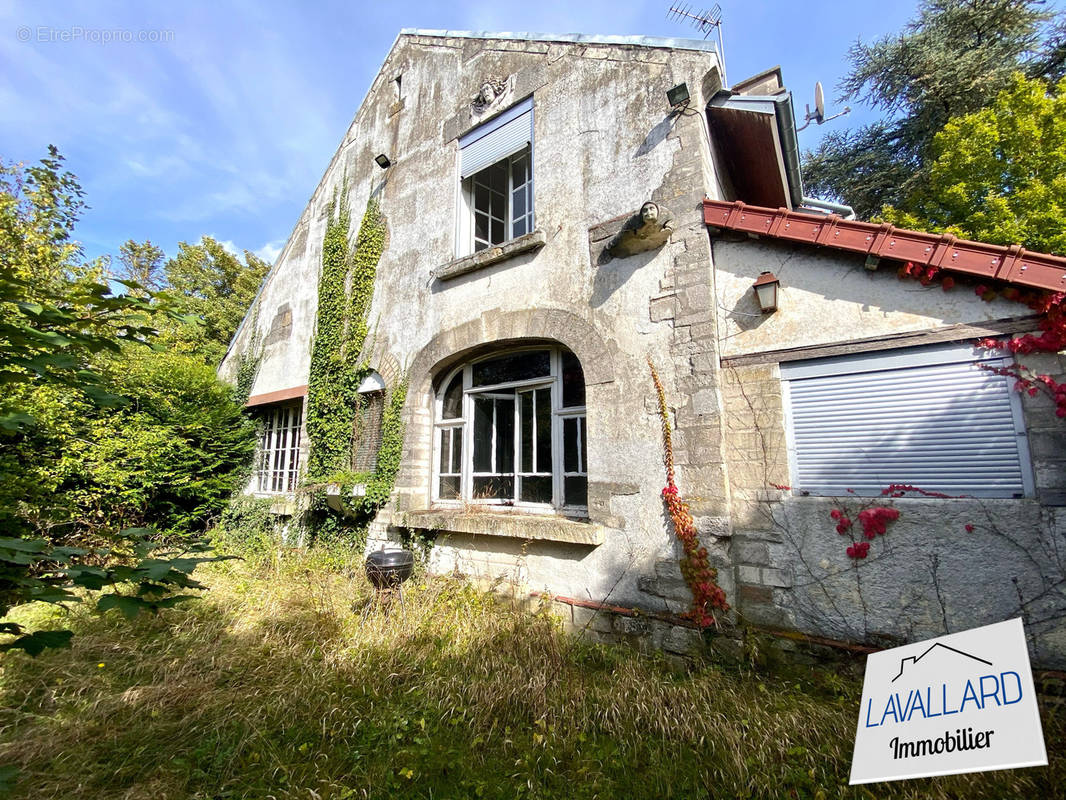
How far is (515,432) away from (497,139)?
152 inches

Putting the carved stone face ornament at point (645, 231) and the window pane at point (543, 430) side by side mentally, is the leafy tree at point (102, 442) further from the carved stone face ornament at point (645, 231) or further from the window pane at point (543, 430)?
the carved stone face ornament at point (645, 231)

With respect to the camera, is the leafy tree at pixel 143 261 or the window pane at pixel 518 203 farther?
the leafy tree at pixel 143 261

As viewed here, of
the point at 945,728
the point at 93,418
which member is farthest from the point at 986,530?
the point at 93,418

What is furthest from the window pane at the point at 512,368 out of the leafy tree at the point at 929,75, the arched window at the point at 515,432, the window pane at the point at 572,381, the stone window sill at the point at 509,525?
the leafy tree at the point at 929,75

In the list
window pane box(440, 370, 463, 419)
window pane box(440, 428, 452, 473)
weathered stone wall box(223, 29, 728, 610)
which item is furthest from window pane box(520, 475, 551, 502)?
window pane box(440, 370, 463, 419)

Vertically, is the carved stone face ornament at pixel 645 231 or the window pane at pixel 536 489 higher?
the carved stone face ornament at pixel 645 231

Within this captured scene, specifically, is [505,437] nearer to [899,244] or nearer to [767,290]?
[767,290]

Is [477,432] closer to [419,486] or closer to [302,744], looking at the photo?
[419,486]

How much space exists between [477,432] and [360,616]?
2409mm

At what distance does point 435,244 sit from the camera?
638cm

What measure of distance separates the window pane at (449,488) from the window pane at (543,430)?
1.30 m

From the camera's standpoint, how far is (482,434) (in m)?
5.92

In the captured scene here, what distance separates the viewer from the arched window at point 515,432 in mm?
5078

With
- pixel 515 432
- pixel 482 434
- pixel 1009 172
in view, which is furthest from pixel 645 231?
pixel 1009 172
